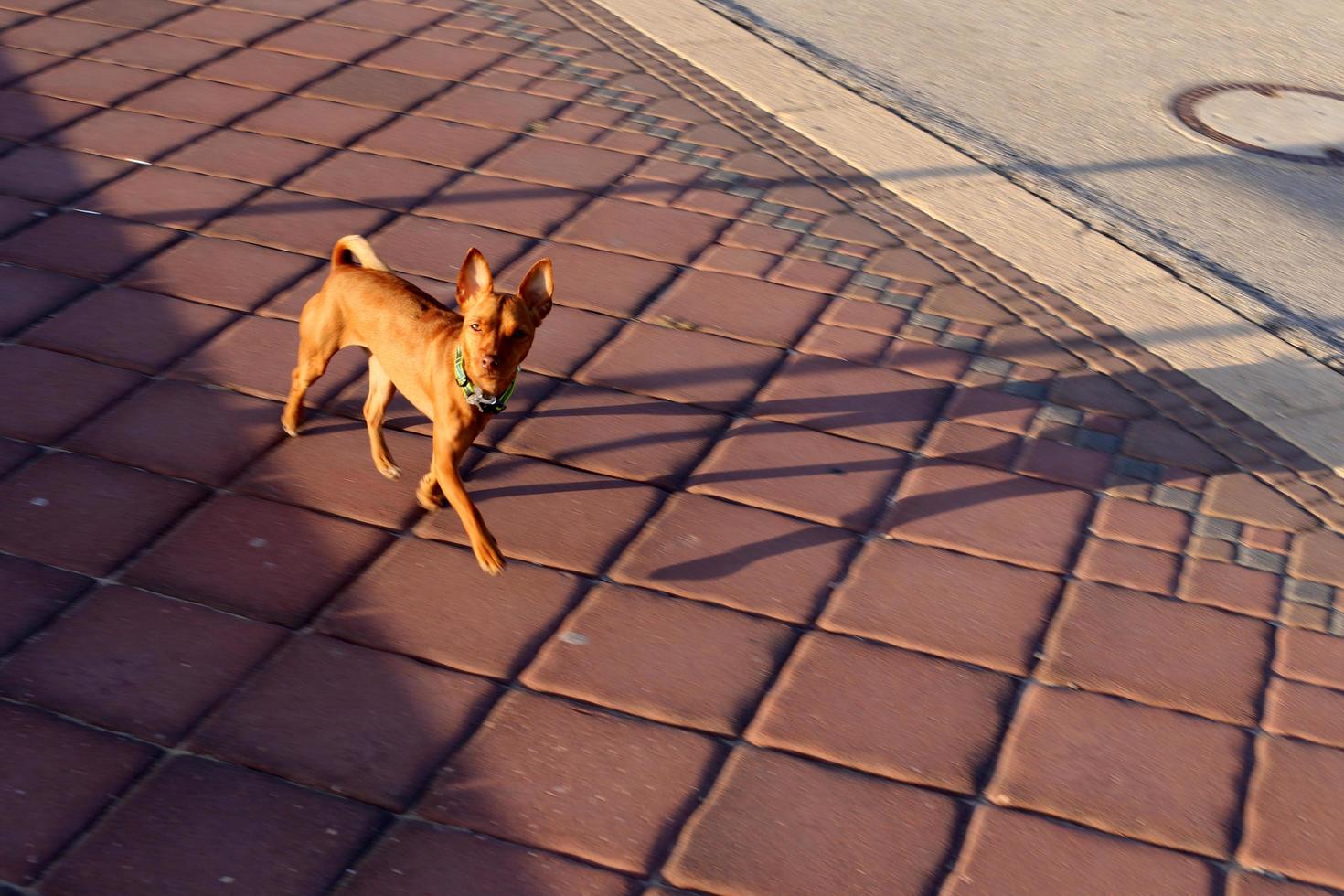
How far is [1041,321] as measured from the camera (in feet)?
18.6

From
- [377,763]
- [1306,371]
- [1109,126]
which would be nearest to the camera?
[377,763]

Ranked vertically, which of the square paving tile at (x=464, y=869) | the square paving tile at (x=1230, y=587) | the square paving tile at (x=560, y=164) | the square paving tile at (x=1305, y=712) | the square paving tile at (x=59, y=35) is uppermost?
the square paving tile at (x=59, y=35)

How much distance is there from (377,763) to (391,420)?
5.39 ft

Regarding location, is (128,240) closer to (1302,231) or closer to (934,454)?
(934,454)

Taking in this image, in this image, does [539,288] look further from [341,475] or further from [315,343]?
[341,475]

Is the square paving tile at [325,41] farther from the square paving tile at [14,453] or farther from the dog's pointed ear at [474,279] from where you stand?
the dog's pointed ear at [474,279]

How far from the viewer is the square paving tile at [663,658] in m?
3.64

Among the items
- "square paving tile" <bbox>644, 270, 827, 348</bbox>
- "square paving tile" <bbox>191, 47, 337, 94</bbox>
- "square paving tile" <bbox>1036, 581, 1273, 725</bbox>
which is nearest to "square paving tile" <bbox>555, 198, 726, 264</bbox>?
"square paving tile" <bbox>644, 270, 827, 348</bbox>

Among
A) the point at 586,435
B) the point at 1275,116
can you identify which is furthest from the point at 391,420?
the point at 1275,116

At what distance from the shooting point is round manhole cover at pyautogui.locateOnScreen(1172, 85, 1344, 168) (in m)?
7.75

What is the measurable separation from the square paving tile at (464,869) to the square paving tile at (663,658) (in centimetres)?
53

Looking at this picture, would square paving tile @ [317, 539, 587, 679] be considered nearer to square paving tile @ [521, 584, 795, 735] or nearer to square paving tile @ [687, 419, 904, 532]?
square paving tile @ [521, 584, 795, 735]

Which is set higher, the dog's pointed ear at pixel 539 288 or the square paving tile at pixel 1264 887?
the dog's pointed ear at pixel 539 288

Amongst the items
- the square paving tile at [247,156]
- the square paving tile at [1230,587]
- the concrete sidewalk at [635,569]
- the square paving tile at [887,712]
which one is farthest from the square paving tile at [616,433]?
the square paving tile at [247,156]
